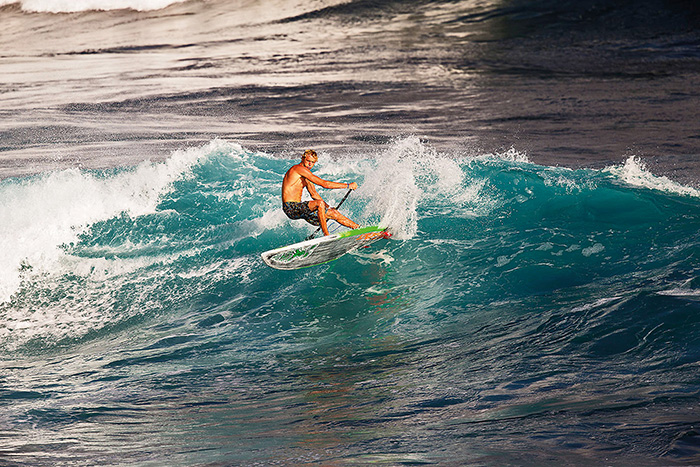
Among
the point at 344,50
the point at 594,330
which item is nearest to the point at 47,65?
the point at 344,50

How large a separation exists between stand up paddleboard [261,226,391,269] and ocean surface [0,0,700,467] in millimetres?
294

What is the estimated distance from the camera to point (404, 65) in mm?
30953

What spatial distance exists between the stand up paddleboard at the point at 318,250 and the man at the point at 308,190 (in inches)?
9.5

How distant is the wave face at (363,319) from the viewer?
486 centimetres

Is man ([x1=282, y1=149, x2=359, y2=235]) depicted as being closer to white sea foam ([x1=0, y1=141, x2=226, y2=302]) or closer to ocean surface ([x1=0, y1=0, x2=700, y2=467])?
ocean surface ([x1=0, y1=0, x2=700, y2=467])

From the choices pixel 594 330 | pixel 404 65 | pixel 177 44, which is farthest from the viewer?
pixel 177 44

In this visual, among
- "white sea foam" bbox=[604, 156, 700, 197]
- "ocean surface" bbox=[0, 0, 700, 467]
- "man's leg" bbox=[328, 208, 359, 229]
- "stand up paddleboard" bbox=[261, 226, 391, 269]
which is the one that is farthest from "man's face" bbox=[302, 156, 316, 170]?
"white sea foam" bbox=[604, 156, 700, 197]

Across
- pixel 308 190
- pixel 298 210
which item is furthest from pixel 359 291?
pixel 308 190

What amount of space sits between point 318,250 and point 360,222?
6.29 ft

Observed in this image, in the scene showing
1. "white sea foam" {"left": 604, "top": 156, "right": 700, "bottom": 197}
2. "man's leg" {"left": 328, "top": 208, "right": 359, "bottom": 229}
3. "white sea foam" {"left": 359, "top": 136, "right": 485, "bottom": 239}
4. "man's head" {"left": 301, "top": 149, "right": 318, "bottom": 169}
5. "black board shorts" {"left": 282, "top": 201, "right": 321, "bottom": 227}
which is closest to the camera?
"man's head" {"left": 301, "top": 149, "right": 318, "bottom": 169}

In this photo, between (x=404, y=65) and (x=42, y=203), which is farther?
(x=404, y=65)

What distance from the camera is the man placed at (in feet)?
27.8

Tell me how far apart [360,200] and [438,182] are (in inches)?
72.4

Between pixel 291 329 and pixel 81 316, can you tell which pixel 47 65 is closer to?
pixel 81 316
